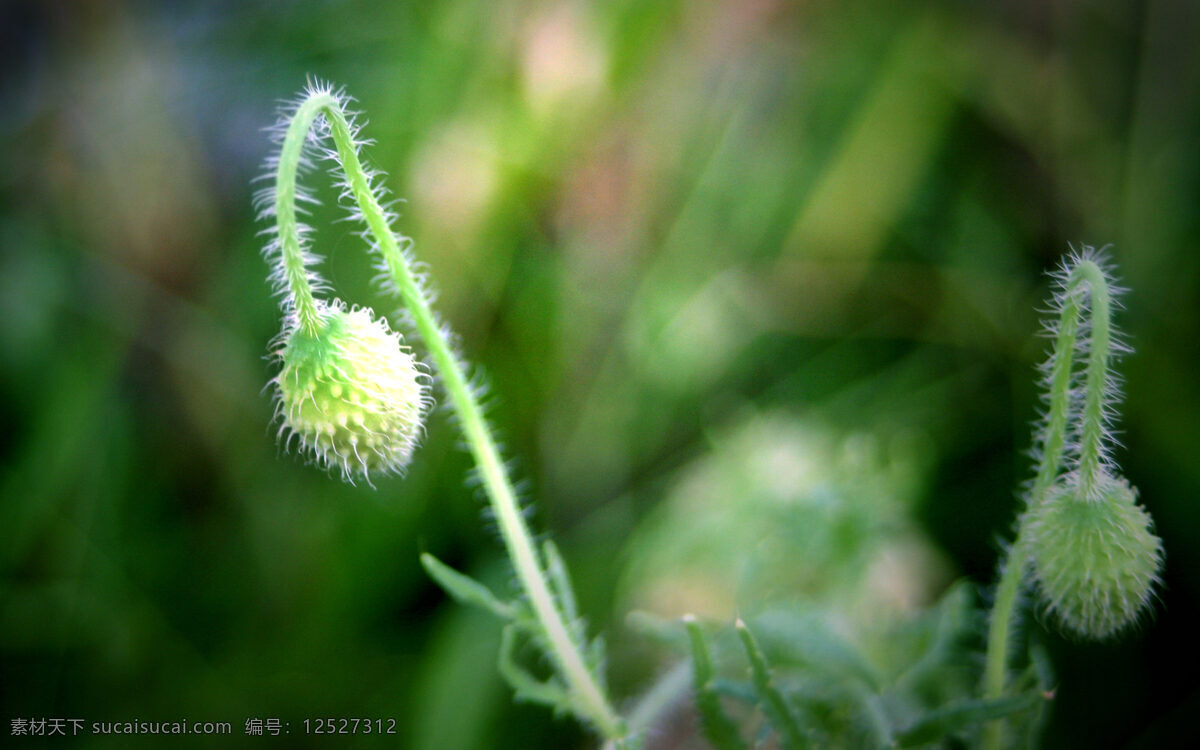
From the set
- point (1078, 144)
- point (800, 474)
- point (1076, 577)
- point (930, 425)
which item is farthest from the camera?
point (1078, 144)

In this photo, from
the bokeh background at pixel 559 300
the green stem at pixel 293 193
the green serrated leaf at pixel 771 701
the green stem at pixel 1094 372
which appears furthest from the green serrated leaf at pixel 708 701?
the bokeh background at pixel 559 300

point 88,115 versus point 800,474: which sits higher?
point 88,115

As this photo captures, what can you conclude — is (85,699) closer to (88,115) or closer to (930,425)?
(88,115)

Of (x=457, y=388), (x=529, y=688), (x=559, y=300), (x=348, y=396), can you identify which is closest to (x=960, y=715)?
(x=529, y=688)

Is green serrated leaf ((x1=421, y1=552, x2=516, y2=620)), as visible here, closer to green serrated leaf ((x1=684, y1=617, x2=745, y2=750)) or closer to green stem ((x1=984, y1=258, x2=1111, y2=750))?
green serrated leaf ((x1=684, y1=617, x2=745, y2=750))

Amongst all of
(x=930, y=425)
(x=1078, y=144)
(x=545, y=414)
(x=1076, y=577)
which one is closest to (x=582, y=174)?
(x=545, y=414)

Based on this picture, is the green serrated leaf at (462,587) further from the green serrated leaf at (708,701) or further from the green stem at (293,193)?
the green stem at (293,193)

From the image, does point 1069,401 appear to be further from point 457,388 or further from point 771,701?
point 457,388

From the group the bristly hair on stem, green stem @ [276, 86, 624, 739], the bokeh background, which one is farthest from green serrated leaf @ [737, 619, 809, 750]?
the bokeh background
